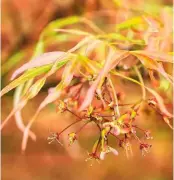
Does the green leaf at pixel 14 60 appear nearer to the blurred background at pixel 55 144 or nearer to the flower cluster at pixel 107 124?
the blurred background at pixel 55 144

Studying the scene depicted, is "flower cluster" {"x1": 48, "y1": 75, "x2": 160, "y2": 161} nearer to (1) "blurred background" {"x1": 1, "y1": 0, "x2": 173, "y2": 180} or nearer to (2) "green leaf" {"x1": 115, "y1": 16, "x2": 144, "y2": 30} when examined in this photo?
(2) "green leaf" {"x1": 115, "y1": 16, "x2": 144, "y2": 30}

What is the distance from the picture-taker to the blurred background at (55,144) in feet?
2.41

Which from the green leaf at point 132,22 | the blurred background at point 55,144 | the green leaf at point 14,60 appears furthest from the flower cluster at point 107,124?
the blurred background at point 55,144

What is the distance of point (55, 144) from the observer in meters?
0.78

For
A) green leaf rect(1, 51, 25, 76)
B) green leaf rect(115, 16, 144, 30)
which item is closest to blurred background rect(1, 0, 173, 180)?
green leaf rect(1, 51, 25, 76)

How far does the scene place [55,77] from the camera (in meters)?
0.71

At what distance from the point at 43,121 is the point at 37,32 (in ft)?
0.53

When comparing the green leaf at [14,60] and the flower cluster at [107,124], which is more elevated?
the flower cluster at [107,124]

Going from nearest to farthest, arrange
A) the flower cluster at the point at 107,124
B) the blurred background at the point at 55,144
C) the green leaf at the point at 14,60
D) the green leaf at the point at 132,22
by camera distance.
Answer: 1. the flower cluster at the point at 107,124
2. the green leaf at the point at 132,22
3. the green leaf at the point at 14,60
4. the blurred background at the point at 55,144

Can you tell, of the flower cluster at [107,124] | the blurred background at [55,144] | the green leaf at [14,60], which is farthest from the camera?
the blurred background at [55,144]

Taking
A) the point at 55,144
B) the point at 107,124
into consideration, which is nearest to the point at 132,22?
the point at 107,124

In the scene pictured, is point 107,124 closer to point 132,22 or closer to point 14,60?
point 132,22

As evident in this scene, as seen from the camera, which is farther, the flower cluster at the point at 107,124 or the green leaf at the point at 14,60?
the green leaf at the point at 14,60

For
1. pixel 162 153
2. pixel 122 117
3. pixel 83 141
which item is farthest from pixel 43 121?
pixel 122 117
